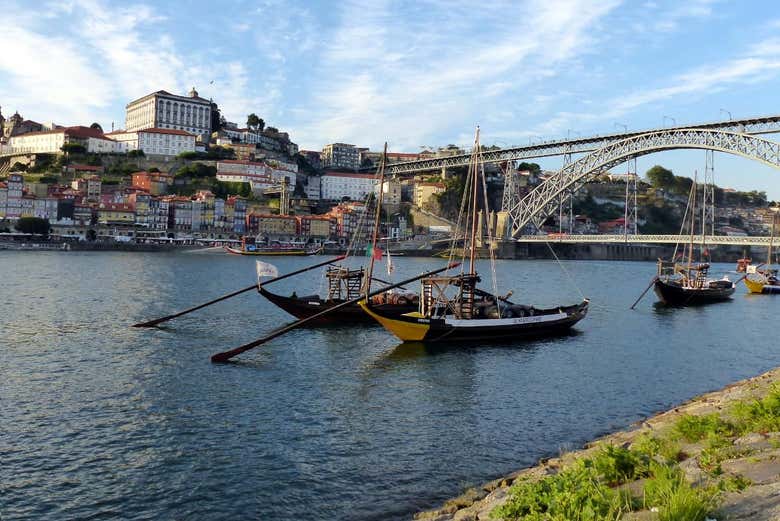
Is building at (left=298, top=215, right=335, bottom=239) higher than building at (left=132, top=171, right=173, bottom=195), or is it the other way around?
building at (left=132, top=171, right=173, bottom=195)

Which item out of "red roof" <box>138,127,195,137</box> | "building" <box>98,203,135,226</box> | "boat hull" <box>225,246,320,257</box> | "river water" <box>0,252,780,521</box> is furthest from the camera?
"red roof" <box>138,127,195,137</box>

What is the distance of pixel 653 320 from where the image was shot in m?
27.8

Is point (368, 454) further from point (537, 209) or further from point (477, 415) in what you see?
point (537, 209)

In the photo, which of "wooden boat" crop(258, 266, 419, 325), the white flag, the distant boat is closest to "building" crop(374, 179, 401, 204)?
the distant boat

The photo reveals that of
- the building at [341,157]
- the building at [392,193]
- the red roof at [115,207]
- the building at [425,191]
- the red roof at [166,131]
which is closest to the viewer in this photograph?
the red roof at [115,207]

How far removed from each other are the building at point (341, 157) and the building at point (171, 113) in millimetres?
26951

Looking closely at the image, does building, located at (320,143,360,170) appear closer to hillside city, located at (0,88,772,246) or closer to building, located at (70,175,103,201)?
hillside city, located at (0,88,772,246)

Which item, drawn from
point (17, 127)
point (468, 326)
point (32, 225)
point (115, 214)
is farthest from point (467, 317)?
point (17, 127)

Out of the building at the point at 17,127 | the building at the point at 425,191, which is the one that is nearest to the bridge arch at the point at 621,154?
the building at the point at 425,191

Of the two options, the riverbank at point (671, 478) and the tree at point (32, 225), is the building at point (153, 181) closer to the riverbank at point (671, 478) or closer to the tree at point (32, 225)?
the tree at point (32, 225)

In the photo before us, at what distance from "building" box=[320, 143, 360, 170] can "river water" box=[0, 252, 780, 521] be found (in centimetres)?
10944

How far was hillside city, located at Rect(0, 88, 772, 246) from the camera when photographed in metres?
80.7

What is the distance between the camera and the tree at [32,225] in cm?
7405

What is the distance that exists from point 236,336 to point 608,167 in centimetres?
5602
